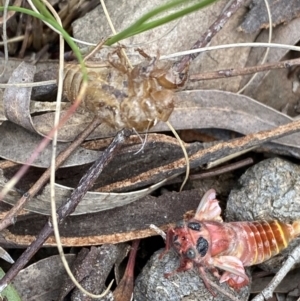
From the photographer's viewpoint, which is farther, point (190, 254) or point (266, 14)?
point (266, 14)

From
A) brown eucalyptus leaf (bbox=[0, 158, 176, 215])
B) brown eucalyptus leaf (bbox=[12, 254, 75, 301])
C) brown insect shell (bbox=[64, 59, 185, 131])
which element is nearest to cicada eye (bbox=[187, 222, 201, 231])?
brown eucalyptus leaf (bbox=[0, 158, 176, 215])

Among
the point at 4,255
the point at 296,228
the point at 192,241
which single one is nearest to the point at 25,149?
the point at 4,255

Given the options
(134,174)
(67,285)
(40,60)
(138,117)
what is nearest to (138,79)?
(138,117)

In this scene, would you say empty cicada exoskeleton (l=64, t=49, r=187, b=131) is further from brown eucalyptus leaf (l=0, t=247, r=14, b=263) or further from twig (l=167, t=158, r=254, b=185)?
brown eucalyptus leaf (l=0, t=247, r=14, b=263)

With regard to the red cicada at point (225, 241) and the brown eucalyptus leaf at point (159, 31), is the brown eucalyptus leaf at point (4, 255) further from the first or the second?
the brown eucalyptus leaf at point (159, 31)

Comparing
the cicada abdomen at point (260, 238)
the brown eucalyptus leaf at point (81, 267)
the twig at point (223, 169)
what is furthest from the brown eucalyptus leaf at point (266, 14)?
the brown eucalyptus leaf at point (81, 267)

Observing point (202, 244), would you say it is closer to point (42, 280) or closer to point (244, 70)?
point (42, 280)
